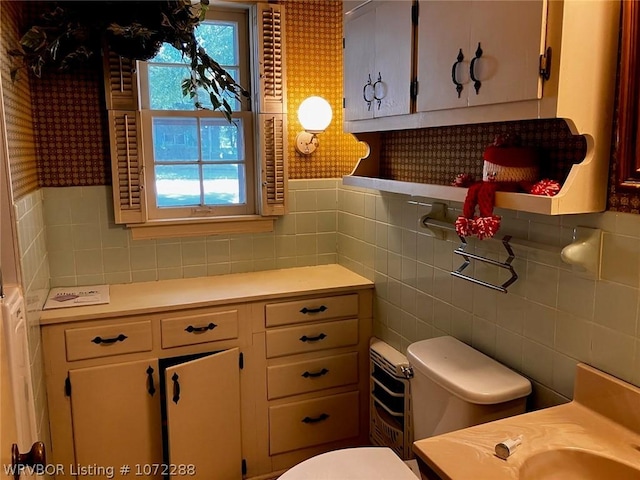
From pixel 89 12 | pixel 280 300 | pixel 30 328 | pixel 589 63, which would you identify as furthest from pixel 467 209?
pixel 89 12

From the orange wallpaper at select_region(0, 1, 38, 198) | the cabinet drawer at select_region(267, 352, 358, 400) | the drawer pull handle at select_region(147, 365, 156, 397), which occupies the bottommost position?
the cabinet drawer at select_region(267, 352, 358, 400)

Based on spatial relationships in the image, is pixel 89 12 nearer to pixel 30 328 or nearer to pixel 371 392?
pixel 30 328

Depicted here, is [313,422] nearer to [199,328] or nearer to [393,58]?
[199,328]

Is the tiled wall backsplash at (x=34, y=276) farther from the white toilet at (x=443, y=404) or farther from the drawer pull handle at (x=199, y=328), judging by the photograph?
the white toilet at (x=443, y=404)

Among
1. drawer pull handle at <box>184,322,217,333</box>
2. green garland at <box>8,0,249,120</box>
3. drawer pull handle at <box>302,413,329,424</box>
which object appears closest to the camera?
green garland at <box>8,0,249,120</box>

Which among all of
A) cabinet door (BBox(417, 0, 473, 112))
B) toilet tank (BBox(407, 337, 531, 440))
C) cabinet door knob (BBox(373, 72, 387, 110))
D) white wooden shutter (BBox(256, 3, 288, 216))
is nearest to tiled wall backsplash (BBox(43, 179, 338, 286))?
white wooden shutter (BBox(256, 3, 288, 216))

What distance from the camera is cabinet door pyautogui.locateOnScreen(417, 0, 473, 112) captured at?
5.03 feet

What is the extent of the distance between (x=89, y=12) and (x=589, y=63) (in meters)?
1.87

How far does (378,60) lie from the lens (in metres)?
1.96

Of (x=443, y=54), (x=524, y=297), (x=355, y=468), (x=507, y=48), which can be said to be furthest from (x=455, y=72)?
(x=355, y=468)

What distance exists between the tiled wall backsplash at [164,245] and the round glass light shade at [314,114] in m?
0.33

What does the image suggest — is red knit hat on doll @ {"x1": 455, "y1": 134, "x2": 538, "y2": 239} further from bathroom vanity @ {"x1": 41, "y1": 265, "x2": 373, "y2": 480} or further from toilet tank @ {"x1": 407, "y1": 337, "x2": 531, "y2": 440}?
bathroom vanity @ {"x1": 41, "y1": 265, "x2": 373, "y2": 480}

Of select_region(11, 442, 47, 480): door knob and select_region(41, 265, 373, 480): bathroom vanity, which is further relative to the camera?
select_region(41, 265, 373, 480): bathroom vanity

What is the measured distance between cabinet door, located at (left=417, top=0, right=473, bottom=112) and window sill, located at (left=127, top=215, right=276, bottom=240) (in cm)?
137
